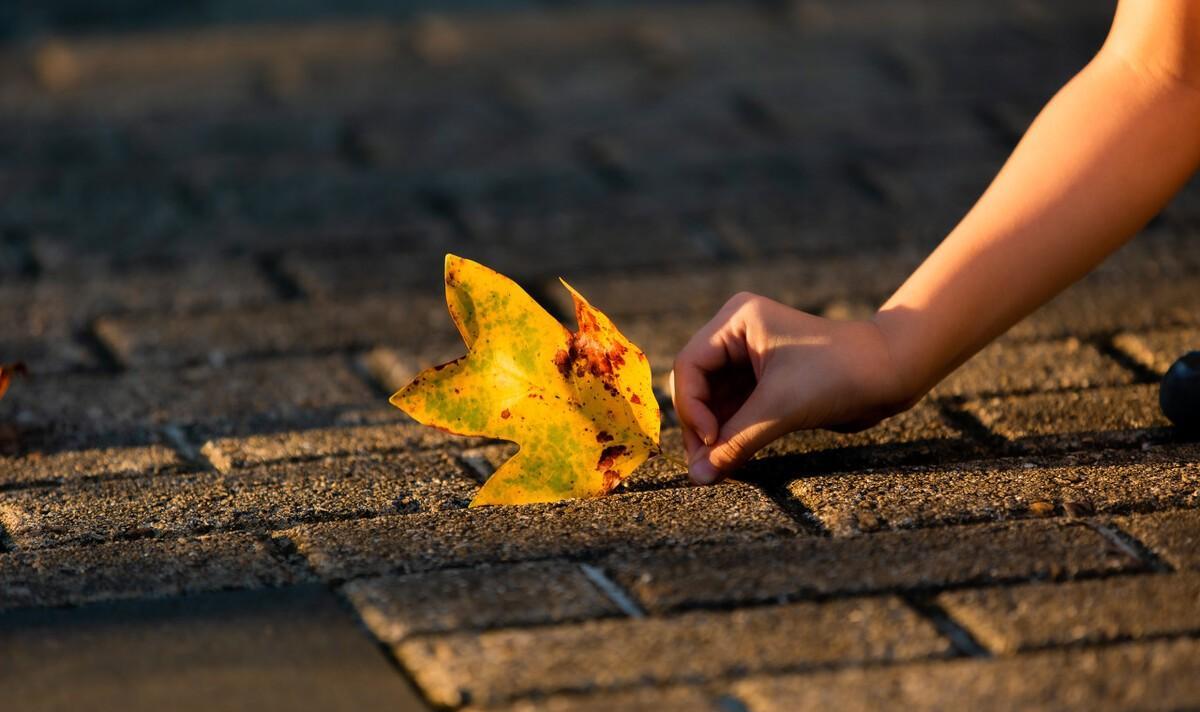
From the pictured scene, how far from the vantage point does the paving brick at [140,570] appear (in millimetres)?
1461

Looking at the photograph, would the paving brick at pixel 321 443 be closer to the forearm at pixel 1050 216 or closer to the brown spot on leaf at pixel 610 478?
the brown spot on leaf at pixel 610 478

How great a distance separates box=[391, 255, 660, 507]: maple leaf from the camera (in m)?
1.60

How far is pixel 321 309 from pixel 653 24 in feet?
7.62

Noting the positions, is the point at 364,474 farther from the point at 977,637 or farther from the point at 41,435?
the point at 977,637

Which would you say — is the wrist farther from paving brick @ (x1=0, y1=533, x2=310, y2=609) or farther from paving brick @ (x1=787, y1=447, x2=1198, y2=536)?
paving brick @ (x1=0, y1=533, x2=310, y2=609)

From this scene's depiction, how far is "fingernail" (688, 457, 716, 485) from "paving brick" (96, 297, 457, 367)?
0.80 meters

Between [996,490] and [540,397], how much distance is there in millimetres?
475

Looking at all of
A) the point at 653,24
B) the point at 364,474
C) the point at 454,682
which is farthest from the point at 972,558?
the point at 653,24

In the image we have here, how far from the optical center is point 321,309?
2.52 metres

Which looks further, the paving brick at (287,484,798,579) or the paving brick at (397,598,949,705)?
the paving brick at (287,484,798,579)

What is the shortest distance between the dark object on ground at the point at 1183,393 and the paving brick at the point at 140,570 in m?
0.96

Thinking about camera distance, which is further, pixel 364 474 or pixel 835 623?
pixel 364 474

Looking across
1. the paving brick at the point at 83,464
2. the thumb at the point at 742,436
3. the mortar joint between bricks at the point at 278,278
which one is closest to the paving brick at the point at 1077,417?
the thumb at the point at 742,436

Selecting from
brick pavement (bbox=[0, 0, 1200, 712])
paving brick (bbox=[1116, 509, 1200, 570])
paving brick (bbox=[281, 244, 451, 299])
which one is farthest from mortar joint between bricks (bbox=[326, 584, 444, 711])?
paving brick (bbox=[281, 244, 451, 299])
